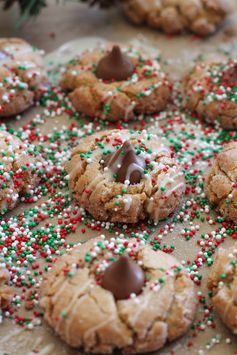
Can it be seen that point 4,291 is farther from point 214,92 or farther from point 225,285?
point 214,92

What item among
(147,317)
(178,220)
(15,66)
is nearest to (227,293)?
(147,317)

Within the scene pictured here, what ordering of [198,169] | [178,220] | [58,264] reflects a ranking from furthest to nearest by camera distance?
[198,169], [178,220], [58,264]

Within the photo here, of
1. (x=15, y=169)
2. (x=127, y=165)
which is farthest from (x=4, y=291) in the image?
(x=127, y=165)

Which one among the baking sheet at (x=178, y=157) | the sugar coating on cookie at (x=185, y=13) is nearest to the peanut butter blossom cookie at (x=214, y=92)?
the baking sheet at (x=178, y=157)

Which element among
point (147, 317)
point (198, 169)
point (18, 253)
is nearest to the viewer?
point (147, 317)

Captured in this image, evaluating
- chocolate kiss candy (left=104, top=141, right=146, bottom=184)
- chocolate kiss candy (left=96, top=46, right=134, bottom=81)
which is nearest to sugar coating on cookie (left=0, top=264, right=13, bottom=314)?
chocolate kiss candy (left=104, top=141, right=146, bottom=184)

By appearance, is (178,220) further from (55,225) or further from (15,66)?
(15,66)
